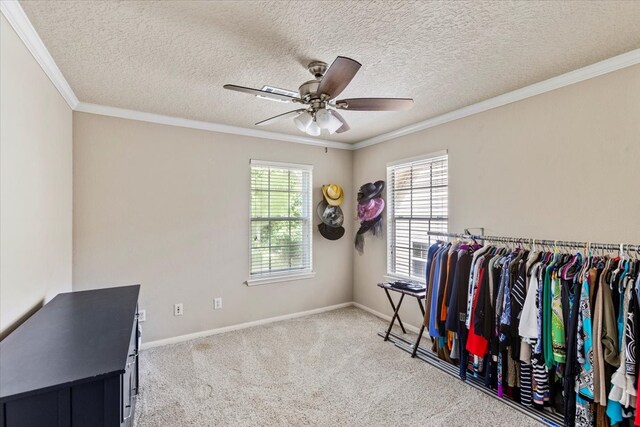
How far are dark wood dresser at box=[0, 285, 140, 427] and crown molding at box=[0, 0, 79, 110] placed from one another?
1.59m

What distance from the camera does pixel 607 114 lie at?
7.02ft

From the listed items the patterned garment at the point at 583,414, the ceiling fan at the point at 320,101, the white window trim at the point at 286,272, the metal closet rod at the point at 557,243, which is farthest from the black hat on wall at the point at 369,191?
the patterned garment at the point at 583,414

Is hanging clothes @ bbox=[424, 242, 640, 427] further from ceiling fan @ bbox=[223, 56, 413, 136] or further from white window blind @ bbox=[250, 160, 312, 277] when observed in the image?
white window blind @ bbox=[250, 160, 312, 277]

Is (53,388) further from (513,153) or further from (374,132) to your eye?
(374,132)

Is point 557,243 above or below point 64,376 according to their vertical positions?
above

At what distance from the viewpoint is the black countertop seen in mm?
1127

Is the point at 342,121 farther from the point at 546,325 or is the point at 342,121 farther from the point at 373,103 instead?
the point at 546,325

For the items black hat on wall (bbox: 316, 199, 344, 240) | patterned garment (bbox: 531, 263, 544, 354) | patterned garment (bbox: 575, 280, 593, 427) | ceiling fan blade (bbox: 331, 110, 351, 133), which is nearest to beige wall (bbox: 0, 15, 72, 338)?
ceiling fan blade (bbox: 331, 110, 351, 133)

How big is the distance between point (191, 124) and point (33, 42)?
166 cm

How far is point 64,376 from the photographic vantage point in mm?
1139

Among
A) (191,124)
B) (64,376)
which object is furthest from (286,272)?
(64,376)

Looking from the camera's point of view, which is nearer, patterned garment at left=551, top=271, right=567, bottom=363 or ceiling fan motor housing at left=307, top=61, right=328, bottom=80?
patterned garment at left=551, top=271, right=567, bottom=363

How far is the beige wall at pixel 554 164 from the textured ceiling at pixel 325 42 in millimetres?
262

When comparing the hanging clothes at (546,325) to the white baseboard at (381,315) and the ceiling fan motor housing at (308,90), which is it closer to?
the white baseboard at (381,315)
